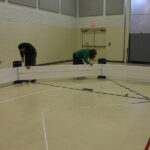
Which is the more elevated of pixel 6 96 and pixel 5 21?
pixel 5 21

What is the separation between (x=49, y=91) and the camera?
13.9 ft

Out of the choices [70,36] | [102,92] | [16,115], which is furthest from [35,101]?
[70,36]

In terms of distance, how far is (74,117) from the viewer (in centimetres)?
286

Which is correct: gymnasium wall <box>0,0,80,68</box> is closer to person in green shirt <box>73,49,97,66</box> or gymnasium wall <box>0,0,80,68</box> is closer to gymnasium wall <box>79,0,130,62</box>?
gymnasium wall <box>79,0,130,62</box>

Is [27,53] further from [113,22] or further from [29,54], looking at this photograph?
[113,22]

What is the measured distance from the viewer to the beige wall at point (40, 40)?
258 inches

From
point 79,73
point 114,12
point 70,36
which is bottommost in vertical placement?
point 79,73

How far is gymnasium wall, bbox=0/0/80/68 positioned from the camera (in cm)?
654

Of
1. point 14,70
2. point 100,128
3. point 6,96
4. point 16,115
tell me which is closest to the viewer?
point 100,128

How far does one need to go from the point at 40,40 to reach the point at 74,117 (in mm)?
5733

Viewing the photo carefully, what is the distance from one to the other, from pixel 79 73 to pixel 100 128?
2.94 meters

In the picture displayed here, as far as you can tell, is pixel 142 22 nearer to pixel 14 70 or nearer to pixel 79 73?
pixel 79 73

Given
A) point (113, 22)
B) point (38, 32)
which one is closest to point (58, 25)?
point (38, 32)

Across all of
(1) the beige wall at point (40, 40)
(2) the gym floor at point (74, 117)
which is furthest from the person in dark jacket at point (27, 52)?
(1) the beige wall at point (40, 40)
